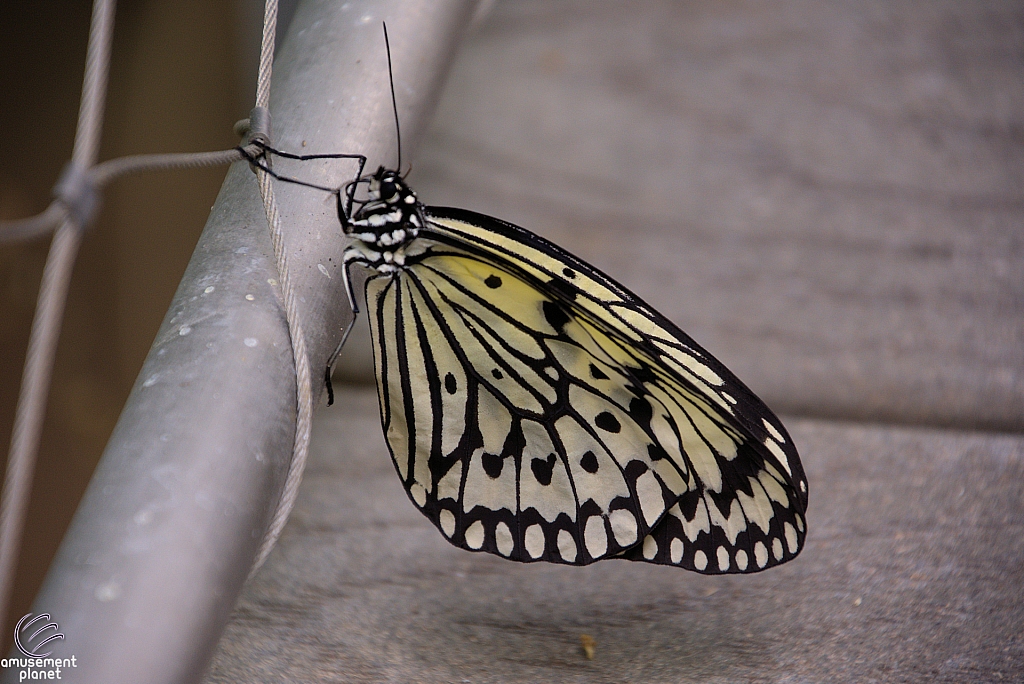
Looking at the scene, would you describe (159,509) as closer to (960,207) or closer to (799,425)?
(799,425)

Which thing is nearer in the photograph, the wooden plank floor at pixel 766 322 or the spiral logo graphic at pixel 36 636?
the spiral logo graphic at pixel 36 636

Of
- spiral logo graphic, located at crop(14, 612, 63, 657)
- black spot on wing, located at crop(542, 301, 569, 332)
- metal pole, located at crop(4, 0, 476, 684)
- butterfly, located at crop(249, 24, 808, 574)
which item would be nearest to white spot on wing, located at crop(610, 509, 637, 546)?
butterfly, located at crop(249, 24, 808, 574)

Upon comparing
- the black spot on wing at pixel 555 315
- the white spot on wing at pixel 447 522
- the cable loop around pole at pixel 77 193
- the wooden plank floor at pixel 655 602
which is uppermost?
the black spot on wing at pixel 555 315

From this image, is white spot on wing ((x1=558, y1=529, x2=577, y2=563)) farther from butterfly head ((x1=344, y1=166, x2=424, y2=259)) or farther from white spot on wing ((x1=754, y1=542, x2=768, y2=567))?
butterfly head ((x1=344, y1=166, x2=424, y2=259))

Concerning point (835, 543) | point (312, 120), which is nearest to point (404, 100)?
point (312, 120)

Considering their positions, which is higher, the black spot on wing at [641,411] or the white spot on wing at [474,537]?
the black spot on wing at [641,411]

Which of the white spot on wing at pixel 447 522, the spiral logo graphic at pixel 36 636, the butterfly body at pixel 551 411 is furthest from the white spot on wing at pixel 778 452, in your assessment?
the spiral logo graphic at pixel 36 636

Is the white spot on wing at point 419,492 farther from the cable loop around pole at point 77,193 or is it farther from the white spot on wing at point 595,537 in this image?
the cable loop around pole at point 77,193
